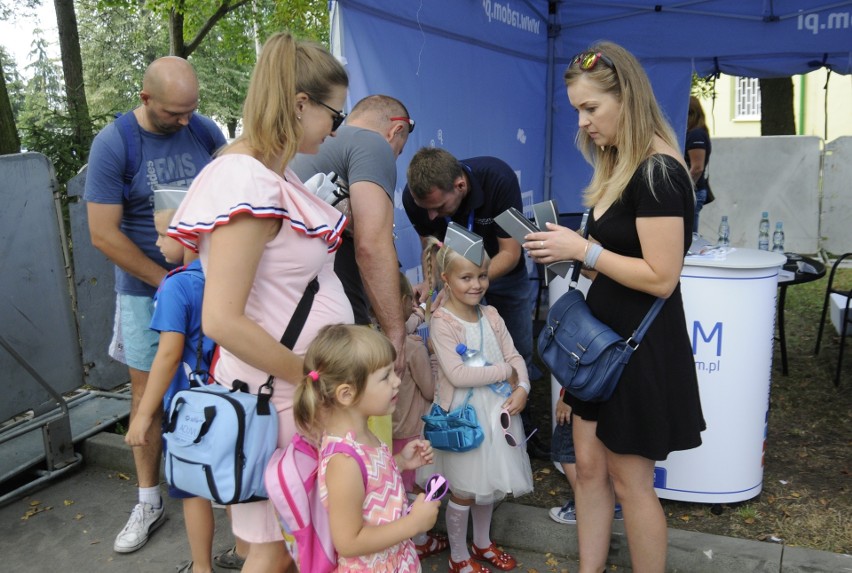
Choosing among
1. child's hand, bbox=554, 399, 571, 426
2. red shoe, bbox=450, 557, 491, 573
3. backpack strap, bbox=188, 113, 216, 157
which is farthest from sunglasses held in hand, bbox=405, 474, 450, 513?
backpack strap, bbox=188, 113, 216, 157

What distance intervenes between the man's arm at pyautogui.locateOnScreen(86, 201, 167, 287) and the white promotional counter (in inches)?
89.5

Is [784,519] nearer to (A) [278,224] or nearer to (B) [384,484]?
(B) [384,484]

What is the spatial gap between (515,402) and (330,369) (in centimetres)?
129

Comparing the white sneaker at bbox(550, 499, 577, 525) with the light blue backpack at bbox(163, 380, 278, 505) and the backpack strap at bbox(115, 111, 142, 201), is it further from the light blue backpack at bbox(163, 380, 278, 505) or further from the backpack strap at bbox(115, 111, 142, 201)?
the backpack strap at bbox(115, 111, 142, 201)

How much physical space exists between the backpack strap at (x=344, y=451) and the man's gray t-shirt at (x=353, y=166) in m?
0.79

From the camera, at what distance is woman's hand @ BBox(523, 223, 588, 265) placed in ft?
8.00

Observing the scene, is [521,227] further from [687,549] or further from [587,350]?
[687,549]

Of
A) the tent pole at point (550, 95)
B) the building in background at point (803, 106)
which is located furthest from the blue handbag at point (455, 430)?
the building in background at point (803, 106)

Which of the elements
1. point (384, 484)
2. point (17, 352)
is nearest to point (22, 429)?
point (17, 352)

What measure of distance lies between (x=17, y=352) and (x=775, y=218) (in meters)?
10.5

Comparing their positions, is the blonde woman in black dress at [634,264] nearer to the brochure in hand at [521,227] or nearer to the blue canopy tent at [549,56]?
the brochure in hand at [521,227]

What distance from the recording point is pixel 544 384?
211 inches

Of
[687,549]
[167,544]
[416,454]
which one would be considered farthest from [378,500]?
[167,544]

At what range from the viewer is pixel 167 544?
3451 millimetres
